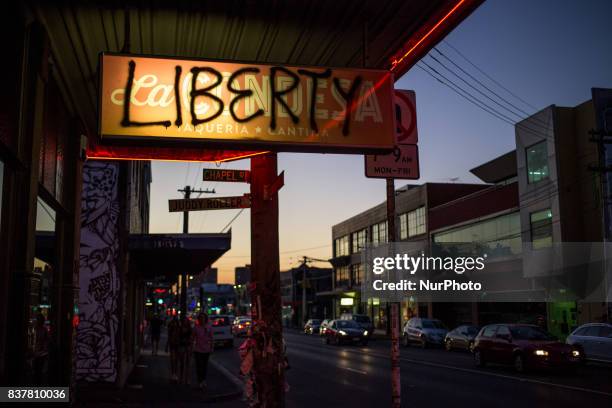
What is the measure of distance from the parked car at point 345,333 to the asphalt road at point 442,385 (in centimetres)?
1302

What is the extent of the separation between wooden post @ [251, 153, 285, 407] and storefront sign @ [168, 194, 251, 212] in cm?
37

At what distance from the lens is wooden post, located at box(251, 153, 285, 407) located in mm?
6188

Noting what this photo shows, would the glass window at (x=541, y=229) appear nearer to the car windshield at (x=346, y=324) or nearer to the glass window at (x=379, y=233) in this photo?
the car windshield at (x=346, y=324)

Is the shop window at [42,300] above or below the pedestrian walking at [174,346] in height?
above

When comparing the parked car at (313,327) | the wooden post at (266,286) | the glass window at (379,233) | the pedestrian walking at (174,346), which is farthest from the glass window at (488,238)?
the wooden post at (266,286)

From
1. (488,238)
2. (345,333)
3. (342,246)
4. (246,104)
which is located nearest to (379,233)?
(342,246)

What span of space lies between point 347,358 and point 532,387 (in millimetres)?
11424

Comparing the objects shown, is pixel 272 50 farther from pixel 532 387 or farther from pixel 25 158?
pixel 532 387

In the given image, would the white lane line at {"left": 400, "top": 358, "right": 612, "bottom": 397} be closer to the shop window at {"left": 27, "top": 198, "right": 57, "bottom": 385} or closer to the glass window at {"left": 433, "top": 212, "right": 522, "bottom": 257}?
the shop window at {"left": 27, "top": 198, "right": 57, "bottom": 385}

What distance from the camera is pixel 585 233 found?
31.4 m

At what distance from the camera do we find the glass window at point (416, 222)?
166 feet

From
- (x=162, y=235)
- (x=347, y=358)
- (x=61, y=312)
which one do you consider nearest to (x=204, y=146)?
(x=61, y=312)

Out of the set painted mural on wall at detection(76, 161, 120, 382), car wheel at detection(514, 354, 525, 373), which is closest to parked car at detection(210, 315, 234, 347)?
car wheel at detection(514, 354, 525, 373)

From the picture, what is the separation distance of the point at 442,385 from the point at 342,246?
5439 centimetres
